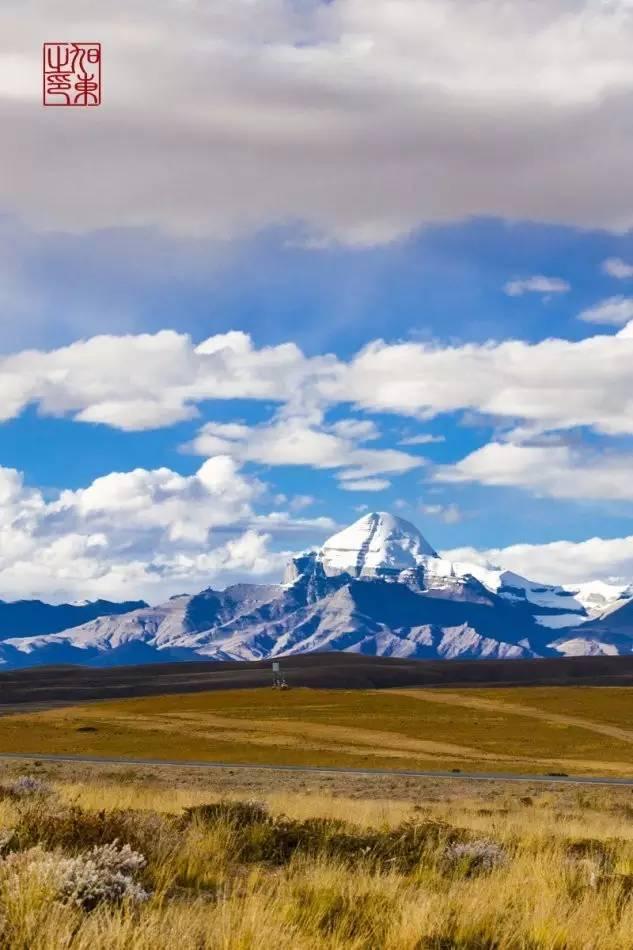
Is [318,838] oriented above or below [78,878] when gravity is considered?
below

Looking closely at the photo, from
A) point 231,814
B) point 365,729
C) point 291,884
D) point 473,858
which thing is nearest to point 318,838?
point 231,814

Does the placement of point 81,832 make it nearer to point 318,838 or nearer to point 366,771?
point 318,838

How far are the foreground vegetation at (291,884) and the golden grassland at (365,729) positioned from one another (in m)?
41.1

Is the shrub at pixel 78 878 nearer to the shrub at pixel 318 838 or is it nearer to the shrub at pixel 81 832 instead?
the shrub at pixel 81 832

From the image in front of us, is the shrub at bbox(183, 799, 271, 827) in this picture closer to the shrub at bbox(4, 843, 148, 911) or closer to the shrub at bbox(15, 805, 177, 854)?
the shrub at bbox(15, 805, 177, 854)

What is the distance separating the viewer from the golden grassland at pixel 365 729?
206ft

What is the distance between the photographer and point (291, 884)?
10.7 meters

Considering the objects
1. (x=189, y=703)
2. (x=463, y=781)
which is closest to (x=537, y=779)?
(x=463, y=781)

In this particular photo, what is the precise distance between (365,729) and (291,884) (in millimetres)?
73970

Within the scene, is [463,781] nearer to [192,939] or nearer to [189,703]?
[192,939]

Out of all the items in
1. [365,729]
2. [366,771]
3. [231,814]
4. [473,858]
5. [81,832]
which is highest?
[81,832]

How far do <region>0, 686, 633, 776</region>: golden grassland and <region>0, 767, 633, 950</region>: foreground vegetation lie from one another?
135 ft

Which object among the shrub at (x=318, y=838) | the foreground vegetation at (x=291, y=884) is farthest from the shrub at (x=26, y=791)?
the shrub at (x=318, y=838)

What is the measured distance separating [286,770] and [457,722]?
1615 inches
